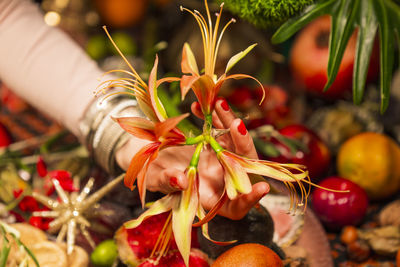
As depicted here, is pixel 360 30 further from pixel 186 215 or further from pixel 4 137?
pixel 4 137

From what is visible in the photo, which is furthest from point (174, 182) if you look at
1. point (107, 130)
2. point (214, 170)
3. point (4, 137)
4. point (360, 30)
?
point (4, 137)

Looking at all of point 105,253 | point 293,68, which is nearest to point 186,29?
point 293,68

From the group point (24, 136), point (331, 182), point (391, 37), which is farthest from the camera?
point (24, 136)

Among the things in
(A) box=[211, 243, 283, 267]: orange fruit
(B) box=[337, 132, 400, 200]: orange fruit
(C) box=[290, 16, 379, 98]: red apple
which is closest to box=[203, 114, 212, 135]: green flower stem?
(A) box=[211, 243, 283, 267]: orange fruit

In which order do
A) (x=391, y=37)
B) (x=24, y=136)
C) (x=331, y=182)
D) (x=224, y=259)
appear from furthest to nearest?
(x=24, y=136) < (x=331, y=182) < (x=391, y=37) < (x=224, y=259)

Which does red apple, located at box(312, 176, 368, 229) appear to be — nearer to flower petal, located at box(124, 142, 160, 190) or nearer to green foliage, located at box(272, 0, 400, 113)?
green foliage, located at box(272, 0, 400, 113)

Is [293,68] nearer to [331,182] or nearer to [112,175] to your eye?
[331,182]
